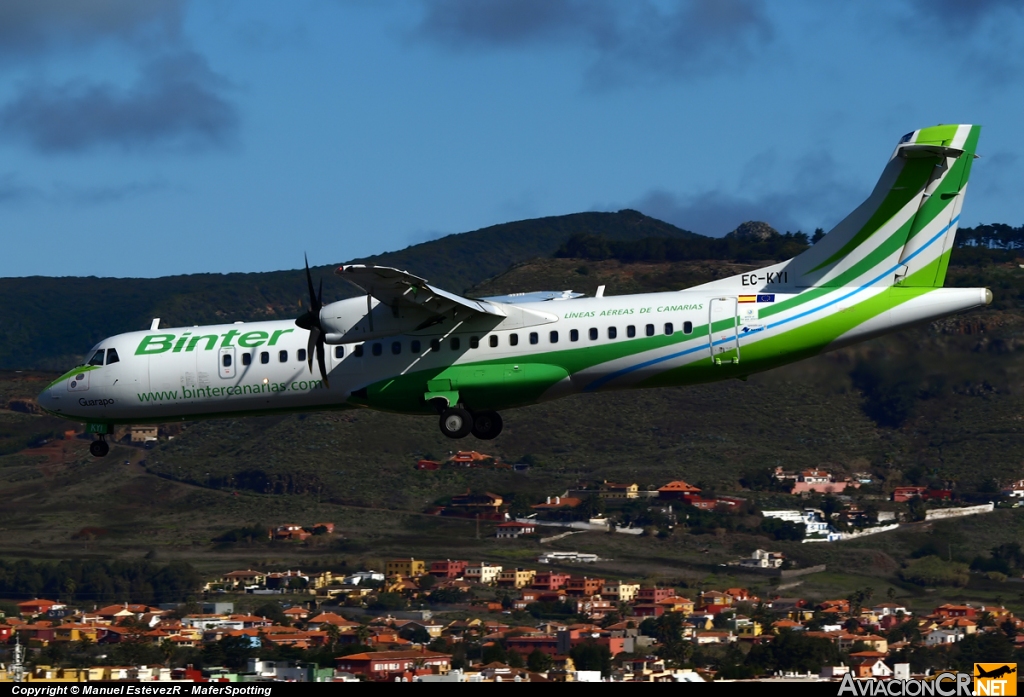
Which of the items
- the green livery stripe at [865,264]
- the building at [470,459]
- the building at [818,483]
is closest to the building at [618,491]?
the building at [470,459]

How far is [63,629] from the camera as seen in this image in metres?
77.8

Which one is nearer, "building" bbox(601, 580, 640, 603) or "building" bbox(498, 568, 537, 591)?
"building" bbox(601, 580, 640, 603)

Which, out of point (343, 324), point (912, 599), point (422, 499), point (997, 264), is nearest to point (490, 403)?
point (343, 324)

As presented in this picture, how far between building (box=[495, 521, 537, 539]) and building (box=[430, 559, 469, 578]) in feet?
23.4

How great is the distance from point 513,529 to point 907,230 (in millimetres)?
63536

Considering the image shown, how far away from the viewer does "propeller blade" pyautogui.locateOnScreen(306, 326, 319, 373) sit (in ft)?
133

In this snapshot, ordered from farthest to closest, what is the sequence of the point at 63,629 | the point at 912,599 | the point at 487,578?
the point at 487,578 < the point at 912,599 < the point at 63,629

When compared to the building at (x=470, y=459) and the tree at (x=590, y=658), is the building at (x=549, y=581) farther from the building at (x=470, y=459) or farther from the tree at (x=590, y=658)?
Answer: the tree at (x=590, y=658)

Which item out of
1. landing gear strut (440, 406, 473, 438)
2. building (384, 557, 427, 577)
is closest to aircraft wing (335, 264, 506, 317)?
landing gear strut (440, 406, 473, 438)

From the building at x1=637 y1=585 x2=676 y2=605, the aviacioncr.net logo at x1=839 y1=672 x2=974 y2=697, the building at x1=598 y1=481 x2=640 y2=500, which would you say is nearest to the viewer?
the aviacioncr.net logo at x1=839 y1=672 x2=974 y2=697

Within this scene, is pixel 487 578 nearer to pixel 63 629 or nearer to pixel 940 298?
pixel 63 629

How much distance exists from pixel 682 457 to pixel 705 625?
27.5 meters

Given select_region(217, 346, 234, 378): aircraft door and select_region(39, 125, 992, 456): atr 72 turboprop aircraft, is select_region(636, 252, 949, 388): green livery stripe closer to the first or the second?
select_region(39, 125, 992, 456): atr 72 turboprop aircraft

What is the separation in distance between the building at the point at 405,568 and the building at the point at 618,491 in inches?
602
